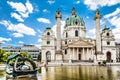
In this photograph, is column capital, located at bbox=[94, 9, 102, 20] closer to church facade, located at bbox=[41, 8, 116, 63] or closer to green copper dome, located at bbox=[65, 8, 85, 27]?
church facade, located at bbox=[41, 8, 116, 63]

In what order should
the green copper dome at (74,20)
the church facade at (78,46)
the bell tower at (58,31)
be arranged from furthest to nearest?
the green copper dome at (74,20) → the church facade at (78,46) → the bell tower at (58,31)

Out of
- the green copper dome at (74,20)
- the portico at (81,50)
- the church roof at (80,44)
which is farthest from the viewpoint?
the green copper dome at (74,20)

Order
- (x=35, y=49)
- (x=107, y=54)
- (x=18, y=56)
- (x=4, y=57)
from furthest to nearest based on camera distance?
(x=35, y=49)
(x=107, y=54)
(x=4, y=57)
(x=18, y=56)

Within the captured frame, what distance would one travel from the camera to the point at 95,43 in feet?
273

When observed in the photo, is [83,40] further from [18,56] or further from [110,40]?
[18,56]

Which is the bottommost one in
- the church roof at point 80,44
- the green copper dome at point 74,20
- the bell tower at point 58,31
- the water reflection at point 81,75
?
the water reflection at point 81,75

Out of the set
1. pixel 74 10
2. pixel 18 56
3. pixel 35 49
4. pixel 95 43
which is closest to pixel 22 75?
pixel 18 56

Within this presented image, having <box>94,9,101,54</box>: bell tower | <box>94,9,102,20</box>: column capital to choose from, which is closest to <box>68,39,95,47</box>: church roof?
<box>94,9,101,54</box>: bell tower

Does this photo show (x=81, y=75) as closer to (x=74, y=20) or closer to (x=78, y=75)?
(x=78, y=75)

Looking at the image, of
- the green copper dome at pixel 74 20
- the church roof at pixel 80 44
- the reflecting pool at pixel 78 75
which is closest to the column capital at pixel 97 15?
the green copper dome at pixel 74 20

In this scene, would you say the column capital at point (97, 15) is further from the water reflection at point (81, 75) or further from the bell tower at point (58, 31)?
the water reflection at point (81, 75)

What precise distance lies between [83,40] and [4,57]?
32178 mm

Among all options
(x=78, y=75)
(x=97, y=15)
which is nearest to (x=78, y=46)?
(x=97, y=15)

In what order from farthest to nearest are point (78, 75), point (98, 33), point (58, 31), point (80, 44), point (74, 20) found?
point (74, 20)
point (80, 44)
point (98, 33)
point (58, 31)
point (78, 75)
